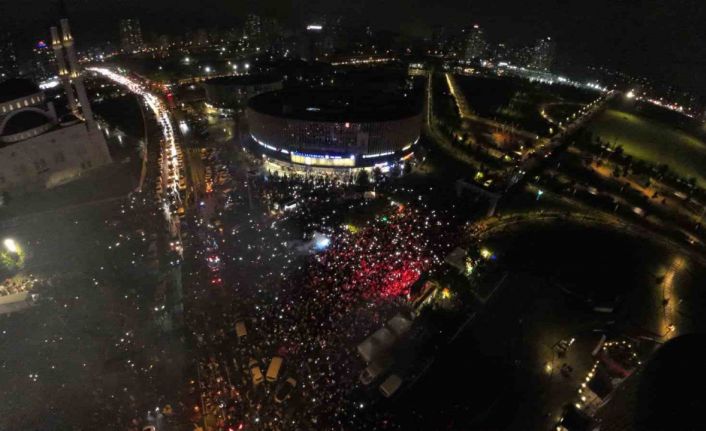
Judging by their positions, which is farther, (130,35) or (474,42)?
(474,42)

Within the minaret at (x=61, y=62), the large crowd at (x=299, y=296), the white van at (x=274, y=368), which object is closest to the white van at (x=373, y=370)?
the large crowd at (x=299, y=296)

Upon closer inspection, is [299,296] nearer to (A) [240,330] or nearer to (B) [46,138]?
(A) [240,330]

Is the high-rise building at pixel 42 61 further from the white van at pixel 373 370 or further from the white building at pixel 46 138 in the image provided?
the white van at pixel 373 370

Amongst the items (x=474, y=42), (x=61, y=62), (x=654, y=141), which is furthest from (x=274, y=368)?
(x=474, y=42)

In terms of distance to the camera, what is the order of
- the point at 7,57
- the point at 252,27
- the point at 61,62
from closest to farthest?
the point at 61,62 < the point at 7,57 < the point at 252,27

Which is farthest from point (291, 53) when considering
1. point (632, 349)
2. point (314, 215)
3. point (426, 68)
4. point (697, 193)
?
point (632, 349)

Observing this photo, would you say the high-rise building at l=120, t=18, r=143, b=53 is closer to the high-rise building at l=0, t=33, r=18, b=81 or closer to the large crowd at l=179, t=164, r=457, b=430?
the high-rise building at l=0, t=33, r=18, b=81

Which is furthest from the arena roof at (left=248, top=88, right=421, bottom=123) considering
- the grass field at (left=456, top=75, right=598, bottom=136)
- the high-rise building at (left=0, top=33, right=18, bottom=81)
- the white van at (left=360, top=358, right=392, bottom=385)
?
the high-rise building at (left=0, top=33, right=18, bottom=81)
